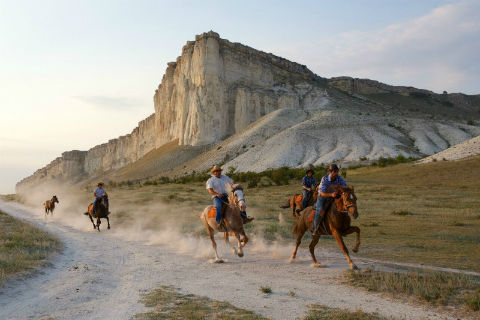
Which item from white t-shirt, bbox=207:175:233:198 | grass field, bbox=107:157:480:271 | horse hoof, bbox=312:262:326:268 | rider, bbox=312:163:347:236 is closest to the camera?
rider, bbox=312:163:347:236

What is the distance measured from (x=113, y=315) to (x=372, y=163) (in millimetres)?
45715

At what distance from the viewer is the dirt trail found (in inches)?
264

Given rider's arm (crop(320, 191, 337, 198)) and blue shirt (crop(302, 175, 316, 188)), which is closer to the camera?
rider's arm (crop(320, 191, 337, 198))

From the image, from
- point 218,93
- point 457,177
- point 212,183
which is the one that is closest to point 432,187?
point 457,177

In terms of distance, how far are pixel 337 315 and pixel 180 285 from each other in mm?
3526

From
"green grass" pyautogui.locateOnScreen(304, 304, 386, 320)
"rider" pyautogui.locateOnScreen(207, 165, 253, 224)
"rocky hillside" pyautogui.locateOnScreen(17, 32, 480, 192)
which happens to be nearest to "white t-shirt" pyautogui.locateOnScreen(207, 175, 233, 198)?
"rider" pyautogui.locateOnScreen(207, 165, 253, 224)

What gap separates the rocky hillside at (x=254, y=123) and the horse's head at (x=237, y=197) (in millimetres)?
43135

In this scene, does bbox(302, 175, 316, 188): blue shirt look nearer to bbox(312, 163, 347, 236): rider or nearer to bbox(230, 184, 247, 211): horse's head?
bbox(230, 184, 247, 211): horse's head

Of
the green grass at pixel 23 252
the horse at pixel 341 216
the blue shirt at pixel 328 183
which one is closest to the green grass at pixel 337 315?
the horse at pixel 341 216

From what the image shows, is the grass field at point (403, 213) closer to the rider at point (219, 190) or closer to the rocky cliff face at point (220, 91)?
the rider at point (219, 190)

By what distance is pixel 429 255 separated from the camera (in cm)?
1188

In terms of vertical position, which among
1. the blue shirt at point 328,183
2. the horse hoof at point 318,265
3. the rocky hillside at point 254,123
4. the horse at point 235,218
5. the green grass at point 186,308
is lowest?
the horse hoof at point 318,265

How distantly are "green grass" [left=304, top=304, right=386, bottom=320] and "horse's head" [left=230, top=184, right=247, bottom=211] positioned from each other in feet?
14.4

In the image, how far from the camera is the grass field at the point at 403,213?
12.9 metres
